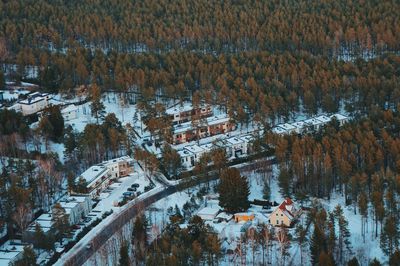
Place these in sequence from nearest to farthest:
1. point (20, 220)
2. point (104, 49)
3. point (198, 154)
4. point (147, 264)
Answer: point (147, 264) < point (20, 220) < point (198, 154) < point (104, 49)

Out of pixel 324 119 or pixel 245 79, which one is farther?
pixel 245 79

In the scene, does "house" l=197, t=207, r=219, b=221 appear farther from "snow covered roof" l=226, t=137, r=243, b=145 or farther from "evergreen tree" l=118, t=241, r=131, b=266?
"snow covered roof" l=226, t=137, r=243, b=145

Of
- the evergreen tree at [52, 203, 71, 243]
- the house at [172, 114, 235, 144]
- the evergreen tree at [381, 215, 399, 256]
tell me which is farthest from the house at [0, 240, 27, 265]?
the evergreen tree at [381, 215, 399, 256]

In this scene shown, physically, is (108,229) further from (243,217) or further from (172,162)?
(172,162)

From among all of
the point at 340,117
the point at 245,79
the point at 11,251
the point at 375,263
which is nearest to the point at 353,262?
the point at 375,263

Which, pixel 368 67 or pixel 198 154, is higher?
pixel 368 67

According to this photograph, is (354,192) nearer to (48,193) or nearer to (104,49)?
(48,193)

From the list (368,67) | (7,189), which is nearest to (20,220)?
(7,189)

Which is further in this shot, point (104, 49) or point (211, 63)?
point (104, 49)
